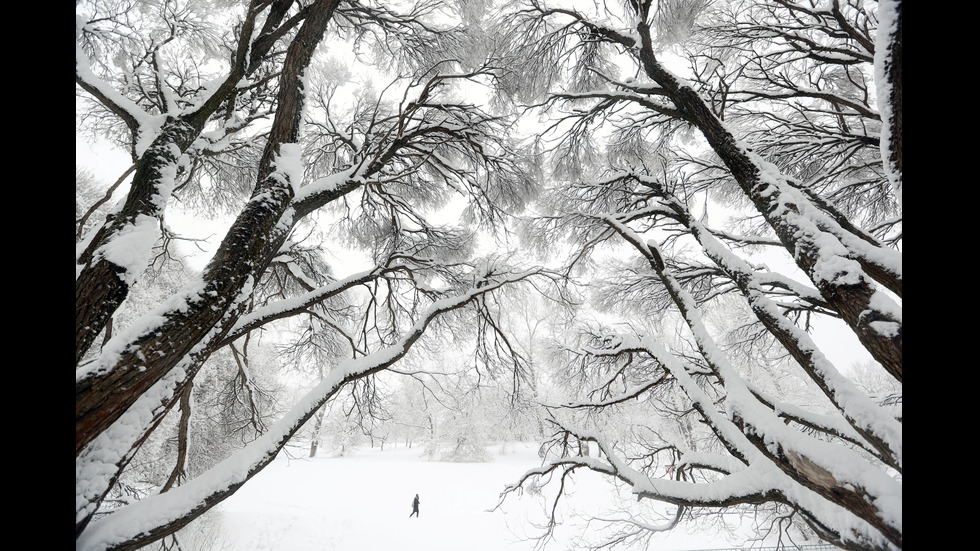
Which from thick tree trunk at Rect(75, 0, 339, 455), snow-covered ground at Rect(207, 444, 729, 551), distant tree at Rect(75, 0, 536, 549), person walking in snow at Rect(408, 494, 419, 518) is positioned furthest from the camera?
person walking in snow at Rect(408, 494, 419, 518)

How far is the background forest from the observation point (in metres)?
1.67

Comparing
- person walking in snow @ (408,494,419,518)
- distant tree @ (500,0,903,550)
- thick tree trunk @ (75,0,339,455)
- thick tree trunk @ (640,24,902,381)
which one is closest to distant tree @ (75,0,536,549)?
thick tree trunk @ (75,0,339,455)

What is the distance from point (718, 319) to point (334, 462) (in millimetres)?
22455

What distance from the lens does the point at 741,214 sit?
5.36 metres

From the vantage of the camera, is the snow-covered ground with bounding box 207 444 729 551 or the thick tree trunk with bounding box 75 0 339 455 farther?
the snow-covered ground with bounding box 207 444 729 551

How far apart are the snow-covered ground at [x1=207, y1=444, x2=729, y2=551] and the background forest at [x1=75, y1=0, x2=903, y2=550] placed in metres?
4.78

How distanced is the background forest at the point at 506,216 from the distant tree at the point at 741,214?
24 mm

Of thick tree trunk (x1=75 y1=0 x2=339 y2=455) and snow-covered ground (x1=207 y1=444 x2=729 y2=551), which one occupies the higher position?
thick tree trunk (x1=75 y1=0 x2=339 y2=455)

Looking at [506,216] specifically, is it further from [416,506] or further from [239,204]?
[416,506]

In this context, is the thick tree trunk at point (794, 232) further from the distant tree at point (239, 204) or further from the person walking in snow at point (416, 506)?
the person walking in snow at point (416, 506)

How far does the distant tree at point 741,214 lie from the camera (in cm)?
167

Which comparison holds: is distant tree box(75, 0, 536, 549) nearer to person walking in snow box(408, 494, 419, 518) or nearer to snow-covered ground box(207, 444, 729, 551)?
snow-covered ground box(207, 444, 729, 551)

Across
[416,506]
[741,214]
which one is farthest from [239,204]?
[416,506]

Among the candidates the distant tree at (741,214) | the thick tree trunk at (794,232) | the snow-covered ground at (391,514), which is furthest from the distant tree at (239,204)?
the snow-covered ground at (391,514)
